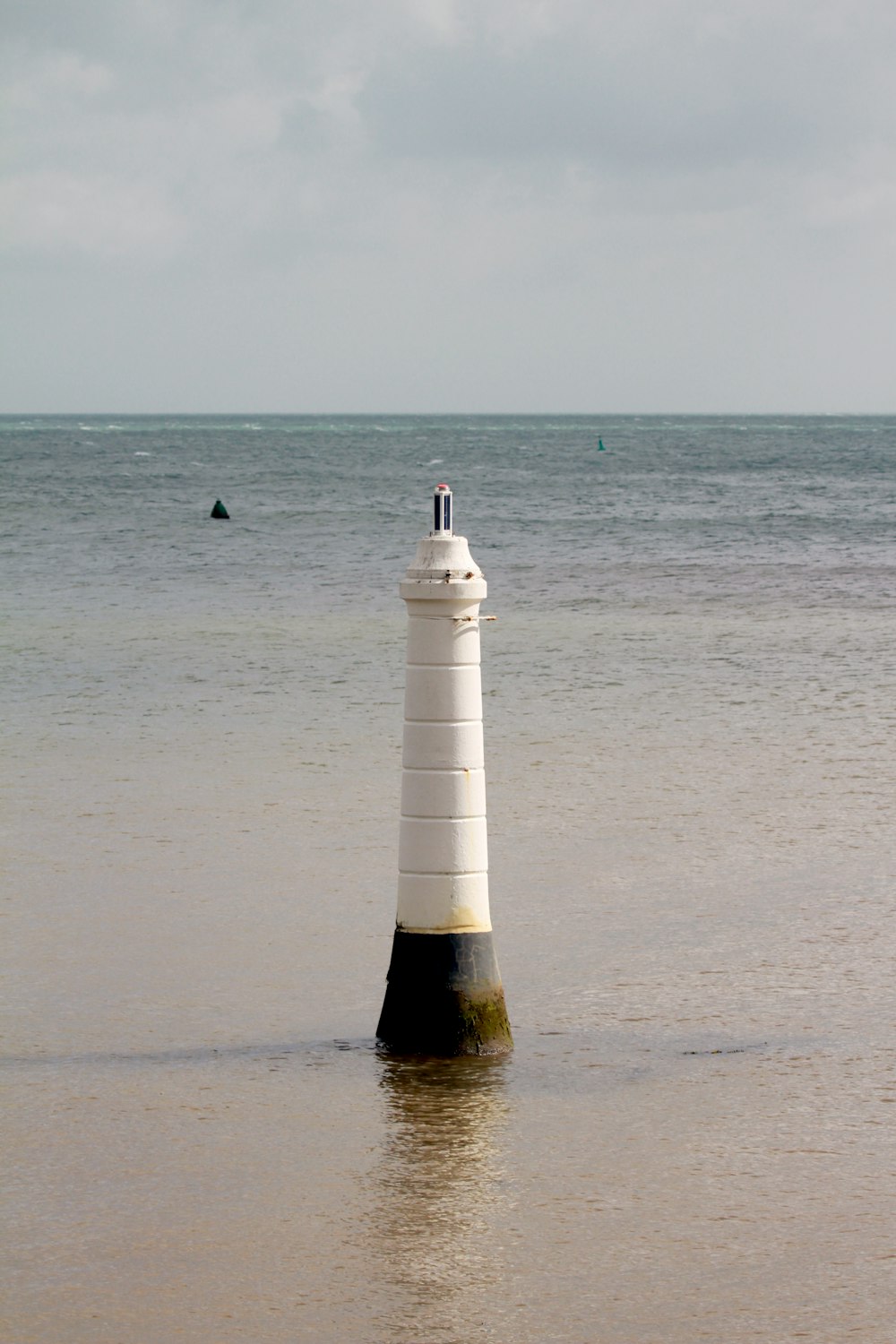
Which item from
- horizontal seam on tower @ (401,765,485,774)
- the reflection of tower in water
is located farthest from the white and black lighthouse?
the reflection of tower in water

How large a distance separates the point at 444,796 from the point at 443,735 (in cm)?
16

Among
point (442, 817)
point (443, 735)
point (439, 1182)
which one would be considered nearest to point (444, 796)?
point (442, 817)

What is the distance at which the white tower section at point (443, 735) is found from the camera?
4.97 meters

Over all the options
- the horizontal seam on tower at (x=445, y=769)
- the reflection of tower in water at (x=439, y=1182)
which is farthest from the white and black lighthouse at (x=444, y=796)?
the reflection of tower in water at (x=439, y=1182)

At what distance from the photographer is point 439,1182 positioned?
4301 millimetres

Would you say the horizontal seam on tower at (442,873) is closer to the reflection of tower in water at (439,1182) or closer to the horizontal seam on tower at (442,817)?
the horizontal seam on tower at (442,817)

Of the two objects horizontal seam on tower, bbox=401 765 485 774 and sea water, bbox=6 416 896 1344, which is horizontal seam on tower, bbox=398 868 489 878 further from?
sea water, bbox=6 416 896 1344

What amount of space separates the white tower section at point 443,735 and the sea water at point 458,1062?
53 cm

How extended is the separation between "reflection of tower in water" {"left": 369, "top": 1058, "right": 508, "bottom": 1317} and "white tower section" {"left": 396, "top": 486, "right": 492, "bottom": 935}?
428 millimetres

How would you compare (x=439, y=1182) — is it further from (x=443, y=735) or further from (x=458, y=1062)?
(x=443, y=735)

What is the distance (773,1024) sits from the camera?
5566mm

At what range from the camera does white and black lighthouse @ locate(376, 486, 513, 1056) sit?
196 inches

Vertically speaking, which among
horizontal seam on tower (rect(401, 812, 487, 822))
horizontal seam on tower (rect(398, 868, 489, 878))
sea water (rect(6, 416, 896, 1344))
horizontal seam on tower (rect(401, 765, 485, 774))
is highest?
horizontal seam on tower (rect(401, 765, 485, 774))

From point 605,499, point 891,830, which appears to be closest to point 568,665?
point 891,830
